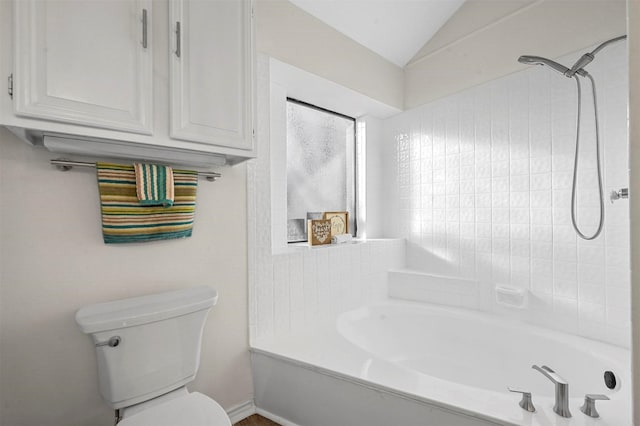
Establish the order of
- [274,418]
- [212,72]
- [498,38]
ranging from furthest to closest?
[498,38] → [274,418] → [212,72]

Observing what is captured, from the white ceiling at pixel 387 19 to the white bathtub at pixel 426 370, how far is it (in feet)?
6.65

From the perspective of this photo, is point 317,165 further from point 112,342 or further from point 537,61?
point 112,342

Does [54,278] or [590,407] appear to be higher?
[54,278]

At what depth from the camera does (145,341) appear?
129 cm

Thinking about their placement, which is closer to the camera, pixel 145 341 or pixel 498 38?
pixel 145 341

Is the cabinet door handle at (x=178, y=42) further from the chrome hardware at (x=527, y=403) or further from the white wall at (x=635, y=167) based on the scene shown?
the chrome hardware at (x=527, y=403)

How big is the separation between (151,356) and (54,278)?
48 cm

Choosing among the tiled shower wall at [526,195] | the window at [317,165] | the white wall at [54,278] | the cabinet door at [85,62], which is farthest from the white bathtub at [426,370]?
the cabinet door at [85,62]

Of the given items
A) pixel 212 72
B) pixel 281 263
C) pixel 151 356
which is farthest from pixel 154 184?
pixel 281 263

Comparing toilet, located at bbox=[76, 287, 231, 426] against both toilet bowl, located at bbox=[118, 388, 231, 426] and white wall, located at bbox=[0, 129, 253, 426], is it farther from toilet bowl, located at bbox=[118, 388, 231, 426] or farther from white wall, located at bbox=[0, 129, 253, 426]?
white wall, located at bbox=[0, 129, 253, 426]

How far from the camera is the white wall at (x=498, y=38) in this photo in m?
1.83

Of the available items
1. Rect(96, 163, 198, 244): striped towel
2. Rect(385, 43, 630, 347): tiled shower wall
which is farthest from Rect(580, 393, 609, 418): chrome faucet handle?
Rect(96, 163, 198, 244): striped towel

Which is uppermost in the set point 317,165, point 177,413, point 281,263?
point 317,165

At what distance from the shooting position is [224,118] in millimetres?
1476
